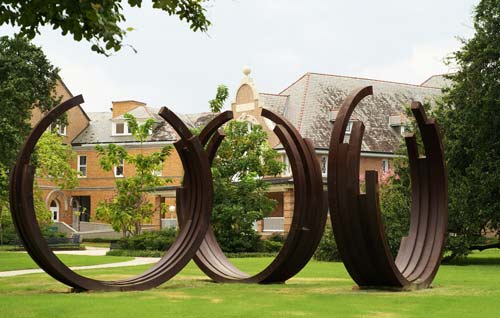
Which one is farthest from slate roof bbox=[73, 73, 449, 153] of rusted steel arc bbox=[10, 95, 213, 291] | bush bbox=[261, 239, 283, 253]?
rusted steel arc bbox=[10, 95, 213, 291]

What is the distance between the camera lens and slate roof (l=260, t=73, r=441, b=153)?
157ft

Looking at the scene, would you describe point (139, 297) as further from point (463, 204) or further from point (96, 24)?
point (463, 204)

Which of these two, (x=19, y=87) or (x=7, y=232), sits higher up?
(x=19, y=87)

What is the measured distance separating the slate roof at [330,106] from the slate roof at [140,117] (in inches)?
208

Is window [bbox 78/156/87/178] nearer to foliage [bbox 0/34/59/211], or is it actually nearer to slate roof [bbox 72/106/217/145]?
slate roof [bbox 72/106/217/145]

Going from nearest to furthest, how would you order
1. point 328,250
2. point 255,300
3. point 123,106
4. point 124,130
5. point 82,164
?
point 255,300 < point 328,250 < point 124,130 < point 82,164 < point 123,106

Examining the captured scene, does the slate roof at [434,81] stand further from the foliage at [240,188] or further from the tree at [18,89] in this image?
the tree at [18,89]

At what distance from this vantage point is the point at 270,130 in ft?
156

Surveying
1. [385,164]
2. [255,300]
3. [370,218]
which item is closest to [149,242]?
[385,164]

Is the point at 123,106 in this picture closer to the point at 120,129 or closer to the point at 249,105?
the point at 120,129

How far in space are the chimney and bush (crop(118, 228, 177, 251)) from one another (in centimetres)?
2265

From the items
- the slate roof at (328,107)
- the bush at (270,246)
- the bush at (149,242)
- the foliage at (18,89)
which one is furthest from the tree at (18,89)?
the slate roof at (328,107)

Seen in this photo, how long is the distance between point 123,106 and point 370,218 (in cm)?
4477

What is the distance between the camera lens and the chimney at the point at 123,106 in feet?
190
